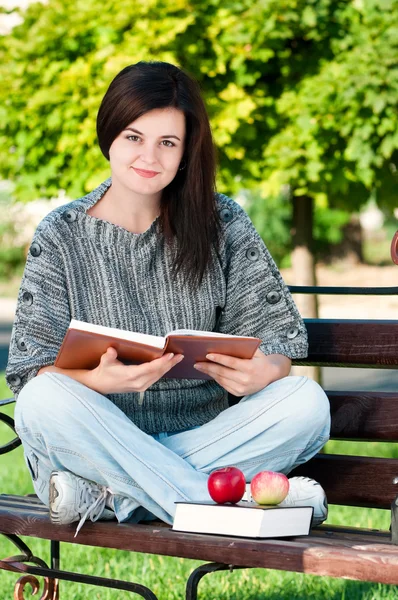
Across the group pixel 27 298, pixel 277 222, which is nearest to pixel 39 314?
pixel 27 298

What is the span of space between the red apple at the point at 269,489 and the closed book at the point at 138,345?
302 millimetres

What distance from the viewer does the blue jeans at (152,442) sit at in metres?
2.64

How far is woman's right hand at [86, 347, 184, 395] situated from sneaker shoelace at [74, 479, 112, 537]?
0.74 ft

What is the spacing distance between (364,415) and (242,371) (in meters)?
0.57

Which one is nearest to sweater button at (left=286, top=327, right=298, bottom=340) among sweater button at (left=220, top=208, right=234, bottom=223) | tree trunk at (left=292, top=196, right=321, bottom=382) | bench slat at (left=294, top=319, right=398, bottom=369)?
bench slat at (left=294, top=319, right=398, bottom=369)

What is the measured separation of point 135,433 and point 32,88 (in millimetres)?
4270

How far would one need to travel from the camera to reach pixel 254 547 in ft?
7.73

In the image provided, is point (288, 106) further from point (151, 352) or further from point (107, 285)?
point (151, 352)

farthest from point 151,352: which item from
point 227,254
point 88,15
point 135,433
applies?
point 88,15

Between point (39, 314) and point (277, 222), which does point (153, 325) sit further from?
point (277, 222)

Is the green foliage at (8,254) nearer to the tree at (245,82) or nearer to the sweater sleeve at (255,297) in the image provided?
the tree at (245,82)

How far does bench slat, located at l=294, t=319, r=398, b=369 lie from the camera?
323 cm

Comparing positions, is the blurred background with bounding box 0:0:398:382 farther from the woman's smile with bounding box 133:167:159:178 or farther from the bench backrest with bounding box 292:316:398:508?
the woman's smile with bounding box 133:167:159:178

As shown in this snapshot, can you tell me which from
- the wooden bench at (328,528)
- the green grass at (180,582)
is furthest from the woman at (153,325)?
the green grass at (180,582)
